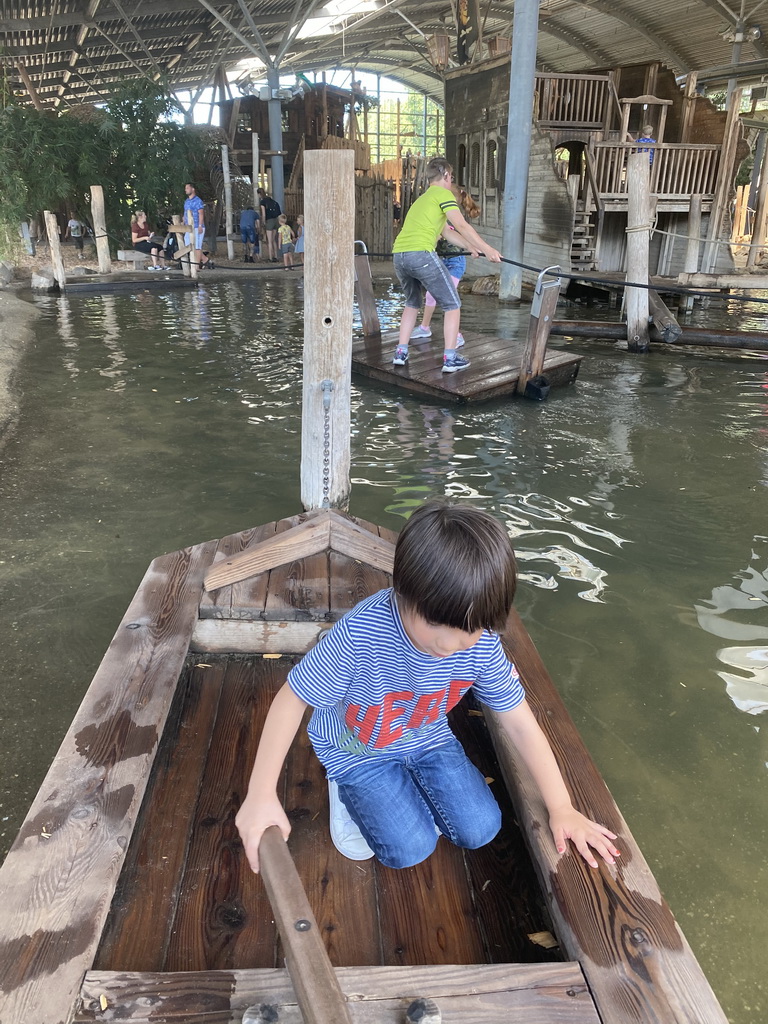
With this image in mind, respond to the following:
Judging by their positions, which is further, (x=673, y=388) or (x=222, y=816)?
(x=673, y=388)

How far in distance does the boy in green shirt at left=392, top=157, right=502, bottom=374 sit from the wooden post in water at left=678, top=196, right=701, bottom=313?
6907mm

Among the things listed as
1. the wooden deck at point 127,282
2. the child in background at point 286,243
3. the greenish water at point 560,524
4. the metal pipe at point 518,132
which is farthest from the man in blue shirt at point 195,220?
the greenish water at point 560,524

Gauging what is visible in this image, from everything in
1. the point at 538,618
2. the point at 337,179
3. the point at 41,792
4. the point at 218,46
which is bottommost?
the point at 538,618

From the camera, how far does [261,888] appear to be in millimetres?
1920

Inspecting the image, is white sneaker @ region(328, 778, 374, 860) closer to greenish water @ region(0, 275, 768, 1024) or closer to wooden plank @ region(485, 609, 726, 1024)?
wooden plank @ region(485, 609, 726, 1024)

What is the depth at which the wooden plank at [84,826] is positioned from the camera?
4.80 ft

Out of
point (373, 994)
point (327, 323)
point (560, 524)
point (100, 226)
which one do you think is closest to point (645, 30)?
point (100, 226)

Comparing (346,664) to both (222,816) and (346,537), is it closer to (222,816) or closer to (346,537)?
(222,816)

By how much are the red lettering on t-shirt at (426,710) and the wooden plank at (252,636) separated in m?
A: 0.92

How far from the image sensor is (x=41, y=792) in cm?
193

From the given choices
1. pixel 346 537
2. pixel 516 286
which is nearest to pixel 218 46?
pixel 516 286

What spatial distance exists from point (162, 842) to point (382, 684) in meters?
0.79

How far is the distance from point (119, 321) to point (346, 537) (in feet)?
30.6

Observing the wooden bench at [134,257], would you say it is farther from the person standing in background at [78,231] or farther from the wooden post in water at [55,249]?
the wooden post in water at [55,249]
